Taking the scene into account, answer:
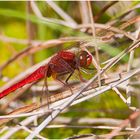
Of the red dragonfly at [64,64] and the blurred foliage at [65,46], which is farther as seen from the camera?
the blurred foliage at [65,46]

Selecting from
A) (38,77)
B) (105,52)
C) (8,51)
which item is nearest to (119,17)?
(105,52)

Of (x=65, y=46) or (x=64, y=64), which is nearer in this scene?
(x=64, y=64)

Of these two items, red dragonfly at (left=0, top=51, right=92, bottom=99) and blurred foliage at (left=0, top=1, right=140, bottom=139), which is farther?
blurred foliage at (left=0, top=1, right=140, bottom=139)

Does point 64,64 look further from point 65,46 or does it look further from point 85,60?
point 65,46

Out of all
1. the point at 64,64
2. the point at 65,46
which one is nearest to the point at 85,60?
the point at 64,64

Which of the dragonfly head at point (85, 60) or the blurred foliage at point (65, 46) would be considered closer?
the dragonfly head at point (85, 60)

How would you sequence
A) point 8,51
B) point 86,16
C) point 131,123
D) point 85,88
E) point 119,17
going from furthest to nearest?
point 8,51
point 86,16
point 119,17
point 131,123
point 85,88

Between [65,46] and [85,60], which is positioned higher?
[65,46]

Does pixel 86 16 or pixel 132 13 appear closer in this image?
pixel 132 13

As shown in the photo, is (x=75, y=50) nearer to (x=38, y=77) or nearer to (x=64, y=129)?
(x=38, y=77)

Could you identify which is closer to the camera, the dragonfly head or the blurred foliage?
the dragonfly head

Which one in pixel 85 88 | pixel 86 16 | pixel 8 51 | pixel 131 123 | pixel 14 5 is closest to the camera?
pixel 85 88
